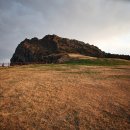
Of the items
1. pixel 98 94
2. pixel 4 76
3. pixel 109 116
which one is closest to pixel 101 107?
pixel 109 116

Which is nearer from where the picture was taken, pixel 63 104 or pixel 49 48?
pixel 63 104

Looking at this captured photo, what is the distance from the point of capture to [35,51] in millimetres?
71812

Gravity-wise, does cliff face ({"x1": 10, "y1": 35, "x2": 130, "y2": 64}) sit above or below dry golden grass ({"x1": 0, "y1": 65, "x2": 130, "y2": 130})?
above

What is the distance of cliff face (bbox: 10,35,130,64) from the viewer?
71.2 m

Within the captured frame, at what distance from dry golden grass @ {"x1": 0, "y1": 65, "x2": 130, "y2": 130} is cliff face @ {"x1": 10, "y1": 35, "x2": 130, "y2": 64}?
4624cm

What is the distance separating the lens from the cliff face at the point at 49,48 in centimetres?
7119

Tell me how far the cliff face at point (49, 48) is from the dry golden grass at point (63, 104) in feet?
152

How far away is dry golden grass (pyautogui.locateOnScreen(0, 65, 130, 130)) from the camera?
14.8 meters

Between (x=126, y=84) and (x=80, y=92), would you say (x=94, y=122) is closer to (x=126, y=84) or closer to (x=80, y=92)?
(x=80, y=92)

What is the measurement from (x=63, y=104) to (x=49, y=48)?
57.0m

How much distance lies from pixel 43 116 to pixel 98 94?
20.6ft

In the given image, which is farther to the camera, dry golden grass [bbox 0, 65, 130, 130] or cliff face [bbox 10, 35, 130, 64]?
cliff face [bbox 10, 35, 130, 64]

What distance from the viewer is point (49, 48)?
2904 inches

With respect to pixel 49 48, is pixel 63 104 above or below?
below
